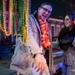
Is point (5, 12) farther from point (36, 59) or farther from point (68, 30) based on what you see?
Answer: point (68, 30)

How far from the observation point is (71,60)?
3.77 meters

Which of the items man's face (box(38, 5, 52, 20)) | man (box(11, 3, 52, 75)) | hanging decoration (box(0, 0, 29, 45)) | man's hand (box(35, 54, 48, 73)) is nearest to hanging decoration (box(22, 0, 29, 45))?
hanging decoration (box(0, 0, 29, 45))

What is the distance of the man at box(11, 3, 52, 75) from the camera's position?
2.26 meters

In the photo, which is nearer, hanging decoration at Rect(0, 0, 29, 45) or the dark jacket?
→ hanging decoration at Rect(0, 0, 29, 45)

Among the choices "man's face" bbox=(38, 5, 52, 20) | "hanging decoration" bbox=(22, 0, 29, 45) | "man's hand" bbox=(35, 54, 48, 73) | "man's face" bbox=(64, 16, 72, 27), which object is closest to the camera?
"hanging decoration" bbox=(22, 0, 29, 45)

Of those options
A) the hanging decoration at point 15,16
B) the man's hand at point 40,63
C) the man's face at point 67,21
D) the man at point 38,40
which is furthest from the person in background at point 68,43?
the hanging decoration at point 15,16

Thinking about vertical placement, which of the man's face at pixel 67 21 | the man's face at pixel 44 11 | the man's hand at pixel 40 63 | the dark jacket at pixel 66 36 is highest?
the man's face at pixel 44 11

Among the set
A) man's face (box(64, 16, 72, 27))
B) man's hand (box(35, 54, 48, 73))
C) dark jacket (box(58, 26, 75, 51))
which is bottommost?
man's hand (box(35, 54, 48, 73))

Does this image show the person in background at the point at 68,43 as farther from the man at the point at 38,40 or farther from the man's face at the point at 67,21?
the man at the point at 38,40

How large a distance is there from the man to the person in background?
99cm

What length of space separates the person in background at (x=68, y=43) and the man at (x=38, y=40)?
992mm

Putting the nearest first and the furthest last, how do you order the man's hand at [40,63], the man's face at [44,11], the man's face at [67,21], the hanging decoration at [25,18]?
the hanging decoration at [25,18]
the man's hand at [40,63]
the man's face at [44,11]
the man's face at [67,21]

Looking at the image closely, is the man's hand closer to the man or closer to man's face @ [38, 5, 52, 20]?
the man

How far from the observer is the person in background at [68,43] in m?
3.61
